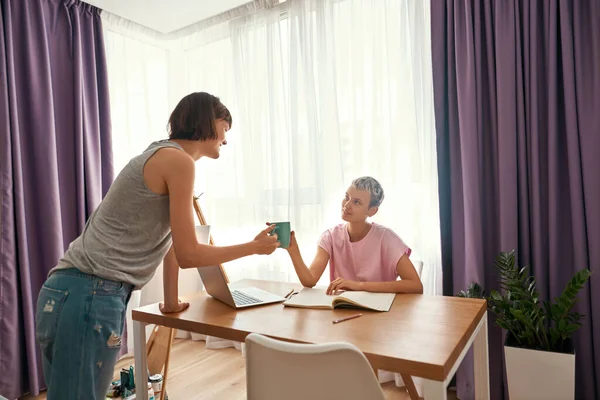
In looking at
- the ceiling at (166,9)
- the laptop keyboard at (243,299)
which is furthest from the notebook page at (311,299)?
the ceiling at (166,9)

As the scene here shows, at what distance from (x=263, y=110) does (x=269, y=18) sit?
2.25 feet

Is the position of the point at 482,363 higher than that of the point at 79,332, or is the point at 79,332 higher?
the point at 79,332

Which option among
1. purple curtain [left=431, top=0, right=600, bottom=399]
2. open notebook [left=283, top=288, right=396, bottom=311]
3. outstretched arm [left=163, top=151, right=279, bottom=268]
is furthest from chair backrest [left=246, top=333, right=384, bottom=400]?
purple curtain [left=431, top=0, right=600, bottom=399]

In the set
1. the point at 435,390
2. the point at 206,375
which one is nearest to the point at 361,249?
the point at 435,390

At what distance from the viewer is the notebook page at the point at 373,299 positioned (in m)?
1.38

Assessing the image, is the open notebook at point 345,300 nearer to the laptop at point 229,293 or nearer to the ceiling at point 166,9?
the laptop at point 229,293

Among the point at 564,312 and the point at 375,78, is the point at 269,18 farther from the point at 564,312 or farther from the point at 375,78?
the point at 564,312

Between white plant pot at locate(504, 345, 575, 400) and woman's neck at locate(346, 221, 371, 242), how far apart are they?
82cm

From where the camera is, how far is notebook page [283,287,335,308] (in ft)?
4.72

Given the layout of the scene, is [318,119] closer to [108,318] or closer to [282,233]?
[282,233]

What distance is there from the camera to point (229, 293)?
4.83ft

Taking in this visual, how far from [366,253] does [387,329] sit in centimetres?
83

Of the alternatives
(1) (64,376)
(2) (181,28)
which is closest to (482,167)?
(1) (64,376)

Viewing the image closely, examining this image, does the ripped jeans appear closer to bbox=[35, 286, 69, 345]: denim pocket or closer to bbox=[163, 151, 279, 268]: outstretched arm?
bbox=[35, 286, 69, 345]: denim pocket
